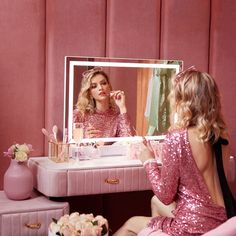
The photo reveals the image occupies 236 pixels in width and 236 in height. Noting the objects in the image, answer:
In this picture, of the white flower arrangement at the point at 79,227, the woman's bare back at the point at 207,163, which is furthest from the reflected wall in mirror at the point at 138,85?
the woman's bare back at the point at 207,163

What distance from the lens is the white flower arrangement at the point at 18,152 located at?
2.82m

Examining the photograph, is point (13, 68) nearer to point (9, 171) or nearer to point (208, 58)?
point (9, 171)

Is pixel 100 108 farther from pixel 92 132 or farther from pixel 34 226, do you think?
Answer: pixel 34 226

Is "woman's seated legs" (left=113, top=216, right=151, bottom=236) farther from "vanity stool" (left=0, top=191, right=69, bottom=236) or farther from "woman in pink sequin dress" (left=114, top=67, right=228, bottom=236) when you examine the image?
"vanity stool" (left=0, top=191, right=69, bottom=236)

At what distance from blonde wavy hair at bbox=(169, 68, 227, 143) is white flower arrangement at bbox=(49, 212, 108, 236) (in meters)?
0.60

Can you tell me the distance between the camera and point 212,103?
229cm

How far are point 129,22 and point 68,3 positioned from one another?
1.46 feet

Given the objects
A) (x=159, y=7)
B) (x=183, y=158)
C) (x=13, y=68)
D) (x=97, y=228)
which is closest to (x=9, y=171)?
(x=13, y=68)

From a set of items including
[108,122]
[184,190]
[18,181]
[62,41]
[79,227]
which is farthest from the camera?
[108,122]

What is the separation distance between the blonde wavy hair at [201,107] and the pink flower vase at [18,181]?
101cm

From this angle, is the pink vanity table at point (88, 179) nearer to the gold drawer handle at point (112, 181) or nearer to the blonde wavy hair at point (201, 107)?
the gold drawer handle at point (112, 181)

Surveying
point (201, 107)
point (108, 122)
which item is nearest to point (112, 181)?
point (108, 122)

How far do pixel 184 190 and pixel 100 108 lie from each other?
1.03m

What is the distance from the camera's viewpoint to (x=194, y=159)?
7.52 ft
